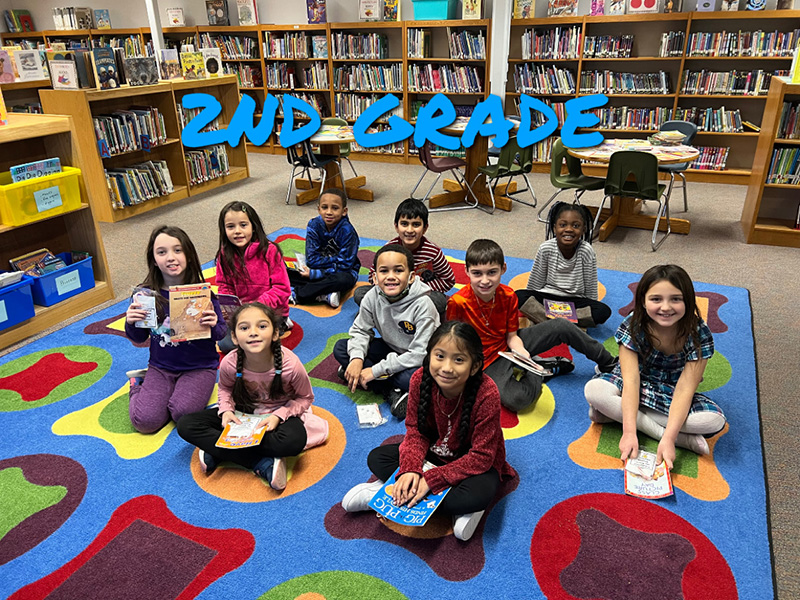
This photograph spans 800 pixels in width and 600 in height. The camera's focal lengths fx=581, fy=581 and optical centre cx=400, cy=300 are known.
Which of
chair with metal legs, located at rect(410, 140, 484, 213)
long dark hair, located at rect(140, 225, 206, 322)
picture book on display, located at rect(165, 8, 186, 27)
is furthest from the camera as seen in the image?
picture book on display, located at rect(165, 8, 186, 27)

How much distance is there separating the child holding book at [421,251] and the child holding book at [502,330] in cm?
46

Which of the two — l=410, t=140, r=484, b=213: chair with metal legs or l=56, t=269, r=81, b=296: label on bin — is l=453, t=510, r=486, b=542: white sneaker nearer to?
l=56, t=269, r=81, b=296: label on bin

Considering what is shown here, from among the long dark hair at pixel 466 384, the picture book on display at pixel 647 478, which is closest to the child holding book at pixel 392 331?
the long dark hair at pixel 466 384

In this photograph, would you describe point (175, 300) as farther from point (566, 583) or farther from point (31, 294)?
point (566, 583)

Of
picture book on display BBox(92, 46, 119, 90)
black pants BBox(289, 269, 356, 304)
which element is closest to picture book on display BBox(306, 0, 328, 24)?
picture book on display BBox(92, 46, 119, 90)

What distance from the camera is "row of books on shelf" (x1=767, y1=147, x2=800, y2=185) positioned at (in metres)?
4.42

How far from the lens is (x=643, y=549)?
6.03 feet

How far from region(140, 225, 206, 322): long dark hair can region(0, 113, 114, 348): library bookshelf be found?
128cm

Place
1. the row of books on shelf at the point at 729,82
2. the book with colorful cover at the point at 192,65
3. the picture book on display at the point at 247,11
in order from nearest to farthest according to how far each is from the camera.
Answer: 1. the row of books on shelf at the point at 729,82
2. the book with colorful cover at the point at 192,65
3. the picture book on display at the point at 247,11

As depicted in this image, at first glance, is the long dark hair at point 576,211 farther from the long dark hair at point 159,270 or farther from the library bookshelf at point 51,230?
the library bookshelf at point 51,230

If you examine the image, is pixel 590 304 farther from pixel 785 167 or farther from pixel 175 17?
pixel 175 17

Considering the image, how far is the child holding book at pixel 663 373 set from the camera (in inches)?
83.3

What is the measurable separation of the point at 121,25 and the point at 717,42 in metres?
8.46

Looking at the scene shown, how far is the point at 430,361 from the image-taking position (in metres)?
1.82
